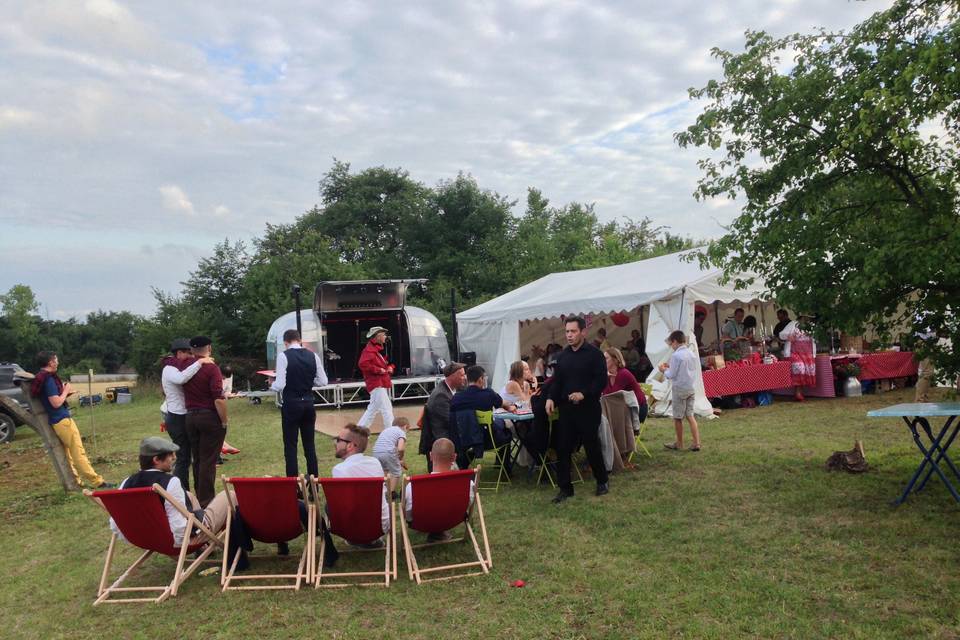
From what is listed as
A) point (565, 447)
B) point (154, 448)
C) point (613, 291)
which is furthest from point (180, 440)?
point (613, 291)

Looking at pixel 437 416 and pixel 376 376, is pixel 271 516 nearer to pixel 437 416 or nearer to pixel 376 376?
pixel 437 416

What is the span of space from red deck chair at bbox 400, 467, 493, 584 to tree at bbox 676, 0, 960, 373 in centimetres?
296

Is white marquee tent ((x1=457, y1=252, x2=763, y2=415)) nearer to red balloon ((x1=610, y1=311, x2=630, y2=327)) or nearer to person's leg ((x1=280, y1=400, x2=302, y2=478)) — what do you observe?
red balloon ((x1=610, y1=311, x2=630, y2=327))

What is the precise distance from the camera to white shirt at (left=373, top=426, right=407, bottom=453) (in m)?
5.57

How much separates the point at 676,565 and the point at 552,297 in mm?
9857

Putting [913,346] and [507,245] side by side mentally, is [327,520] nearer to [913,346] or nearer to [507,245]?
[913,346]

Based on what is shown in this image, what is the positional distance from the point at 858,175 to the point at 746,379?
5860 millimetres

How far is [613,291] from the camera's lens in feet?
40.1

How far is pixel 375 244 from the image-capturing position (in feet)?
112

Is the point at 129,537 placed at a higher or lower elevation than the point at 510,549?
higher

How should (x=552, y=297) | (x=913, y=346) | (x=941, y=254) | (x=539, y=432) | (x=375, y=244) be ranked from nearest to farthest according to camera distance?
(x=941, y=254) → (x=913, y=346) → (x=539, y=432) → (x=552, y=297) → (x=375, y=244)

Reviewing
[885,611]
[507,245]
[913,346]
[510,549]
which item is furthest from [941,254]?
[507,245]

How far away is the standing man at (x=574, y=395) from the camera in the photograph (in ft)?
18.9

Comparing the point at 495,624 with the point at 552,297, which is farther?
the point at 552,297
